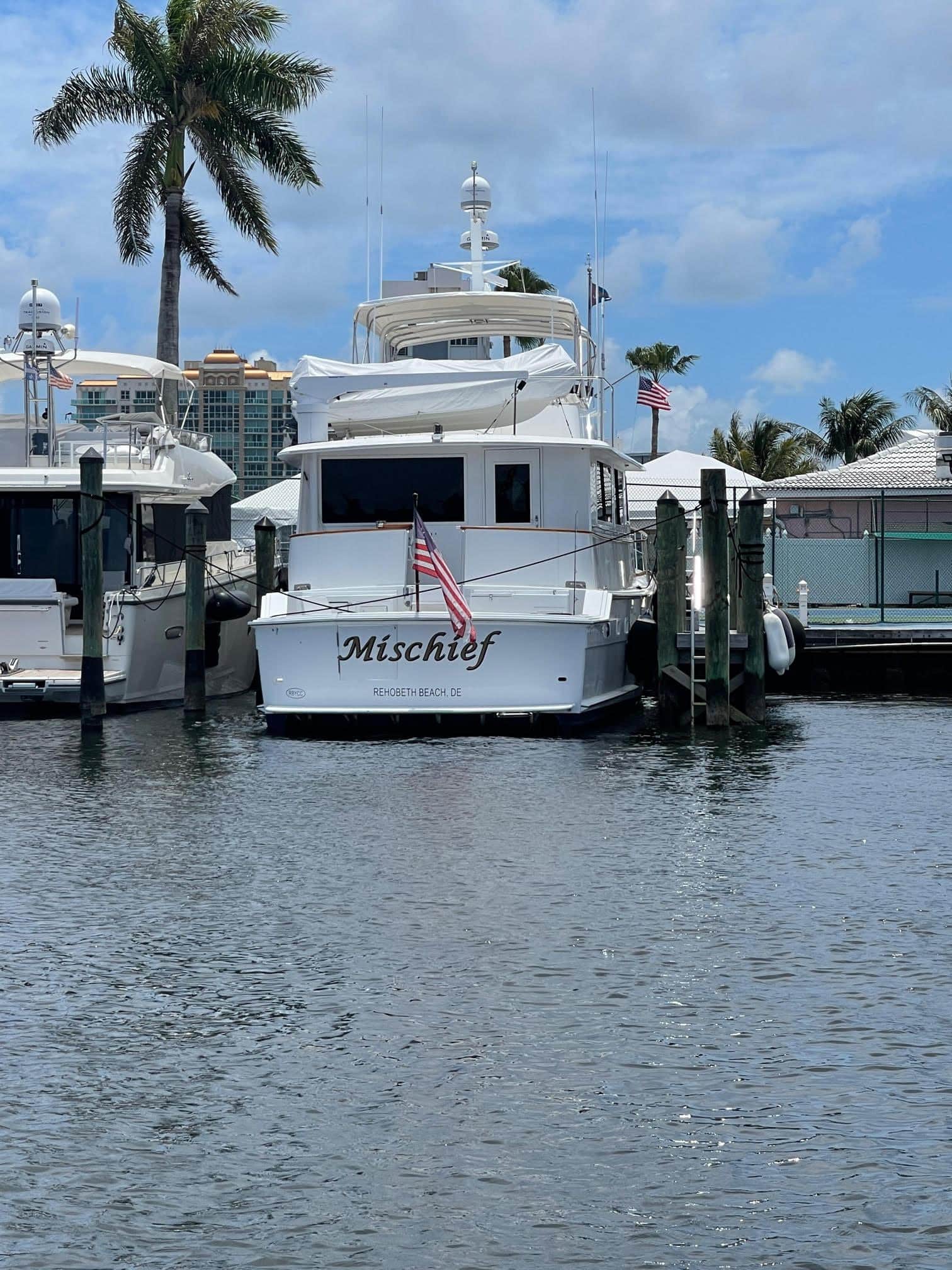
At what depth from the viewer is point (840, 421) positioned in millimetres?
69562

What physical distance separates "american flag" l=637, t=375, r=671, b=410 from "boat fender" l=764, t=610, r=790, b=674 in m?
9.88

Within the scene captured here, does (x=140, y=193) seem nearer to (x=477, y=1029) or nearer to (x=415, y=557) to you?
(x=415, y=557)

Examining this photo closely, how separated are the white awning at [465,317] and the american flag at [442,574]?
5.49 m

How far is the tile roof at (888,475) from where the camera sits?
3894 centimetres

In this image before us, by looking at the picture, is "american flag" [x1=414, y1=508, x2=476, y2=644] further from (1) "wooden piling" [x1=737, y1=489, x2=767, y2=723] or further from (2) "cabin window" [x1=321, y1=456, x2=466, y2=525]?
(1) "wooden piling" [x1=737, y1=489, x2=767, y2=723]

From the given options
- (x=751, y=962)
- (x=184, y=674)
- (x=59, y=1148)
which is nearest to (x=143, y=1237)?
(x=59, y=1148)

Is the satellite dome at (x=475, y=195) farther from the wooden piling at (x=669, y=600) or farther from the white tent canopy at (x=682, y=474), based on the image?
the white tent canopy at (x=682, y=474)

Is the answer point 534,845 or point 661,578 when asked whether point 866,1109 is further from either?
point 661,578

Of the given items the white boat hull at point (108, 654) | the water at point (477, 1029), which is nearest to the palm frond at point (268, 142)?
the white boat hull at point (108, 654)

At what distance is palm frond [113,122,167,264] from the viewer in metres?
36.5

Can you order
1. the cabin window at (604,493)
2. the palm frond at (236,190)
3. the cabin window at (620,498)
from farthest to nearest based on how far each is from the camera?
the palm frond at (236,190), the cabin window at (620,498), the cabin window at (604,493)

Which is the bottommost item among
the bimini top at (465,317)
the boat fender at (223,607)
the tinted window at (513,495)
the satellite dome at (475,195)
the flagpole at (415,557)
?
the boat fender at (223,607)

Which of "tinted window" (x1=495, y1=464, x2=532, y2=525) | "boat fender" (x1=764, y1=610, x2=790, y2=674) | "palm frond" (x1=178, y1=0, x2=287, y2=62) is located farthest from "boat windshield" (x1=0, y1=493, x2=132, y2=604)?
"palm frond" (x1=178, y1=0, x2=287, y2=62)

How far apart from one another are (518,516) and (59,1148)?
46.3ft
